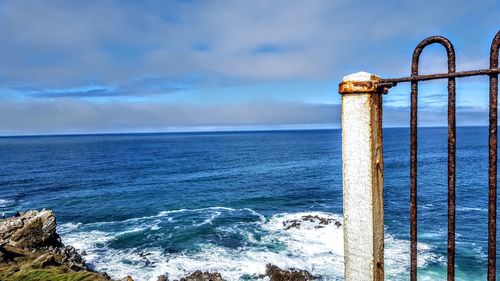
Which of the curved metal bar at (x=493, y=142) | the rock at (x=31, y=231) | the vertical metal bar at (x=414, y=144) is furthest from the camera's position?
the rock at (x=31, y=231)

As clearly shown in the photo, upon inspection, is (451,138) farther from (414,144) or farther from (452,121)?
(414,144)

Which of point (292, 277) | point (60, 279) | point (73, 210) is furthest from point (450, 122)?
point (73, 210)

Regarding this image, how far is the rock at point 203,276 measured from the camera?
24.5 metres

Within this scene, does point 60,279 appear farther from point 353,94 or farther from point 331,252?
point 331,252

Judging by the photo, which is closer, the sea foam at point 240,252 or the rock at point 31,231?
the sea foam at point 240,252

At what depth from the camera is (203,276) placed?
81.9ft

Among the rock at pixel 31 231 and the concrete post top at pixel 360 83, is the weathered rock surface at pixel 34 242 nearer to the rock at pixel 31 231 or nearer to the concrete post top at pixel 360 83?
the rock at pixel 31 231

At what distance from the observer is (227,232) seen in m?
35.5

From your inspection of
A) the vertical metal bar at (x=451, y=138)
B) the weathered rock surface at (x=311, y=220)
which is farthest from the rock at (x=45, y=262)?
the weathered rock surface at (x=311, y=220)

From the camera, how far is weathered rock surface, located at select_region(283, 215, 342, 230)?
121ft

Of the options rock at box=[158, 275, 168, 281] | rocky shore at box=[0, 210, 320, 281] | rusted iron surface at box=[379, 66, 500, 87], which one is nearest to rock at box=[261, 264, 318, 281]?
rocky shore at box=[0, 210, 320, 281]

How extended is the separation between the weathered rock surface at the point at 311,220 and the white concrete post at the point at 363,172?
33.7 metres

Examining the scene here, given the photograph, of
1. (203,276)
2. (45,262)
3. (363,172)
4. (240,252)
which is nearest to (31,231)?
(45,262)

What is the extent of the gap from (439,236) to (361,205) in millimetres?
34895
